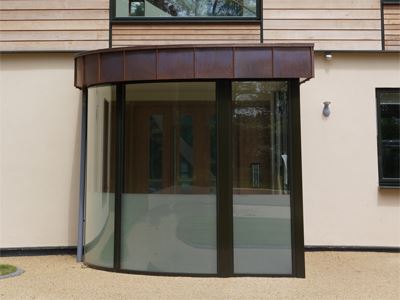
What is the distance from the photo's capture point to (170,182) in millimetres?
5629

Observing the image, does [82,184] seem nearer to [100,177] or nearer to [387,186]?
[100,177]

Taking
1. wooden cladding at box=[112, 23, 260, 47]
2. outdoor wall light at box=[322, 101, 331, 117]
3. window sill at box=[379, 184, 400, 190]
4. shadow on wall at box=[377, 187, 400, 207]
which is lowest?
shadow on wall at box=[377, 187, 400, 207]

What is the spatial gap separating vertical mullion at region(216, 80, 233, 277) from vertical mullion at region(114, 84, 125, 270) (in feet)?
4.10

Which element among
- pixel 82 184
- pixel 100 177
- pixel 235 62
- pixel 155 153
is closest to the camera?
pixel 235 62

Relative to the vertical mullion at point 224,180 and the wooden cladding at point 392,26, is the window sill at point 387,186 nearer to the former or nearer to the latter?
the wooden cladding at point 392,26

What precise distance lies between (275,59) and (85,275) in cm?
358

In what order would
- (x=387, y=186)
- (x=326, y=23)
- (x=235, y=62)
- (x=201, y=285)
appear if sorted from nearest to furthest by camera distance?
1. (x=201, y=285)
2. (x=235, y=62)
3. (x=387, y=186)
4. (x=326, y=23)

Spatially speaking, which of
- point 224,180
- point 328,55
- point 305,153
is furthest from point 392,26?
point 224,180

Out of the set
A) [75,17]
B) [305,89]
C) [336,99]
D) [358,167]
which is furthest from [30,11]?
[358,167]

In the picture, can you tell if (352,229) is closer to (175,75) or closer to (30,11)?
(175,75)

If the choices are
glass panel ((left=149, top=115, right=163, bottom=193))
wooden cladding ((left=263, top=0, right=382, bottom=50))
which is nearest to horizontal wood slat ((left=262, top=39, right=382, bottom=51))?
wooden cladding ((left=263, top=0, right=382, bottom=50))

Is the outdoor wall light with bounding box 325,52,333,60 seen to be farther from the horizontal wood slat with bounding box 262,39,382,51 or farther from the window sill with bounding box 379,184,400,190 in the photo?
the window sill with bounding box 379,184,400,190

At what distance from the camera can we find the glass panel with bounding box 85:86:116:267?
19.3ft

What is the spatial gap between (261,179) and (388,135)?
9.69 feet
